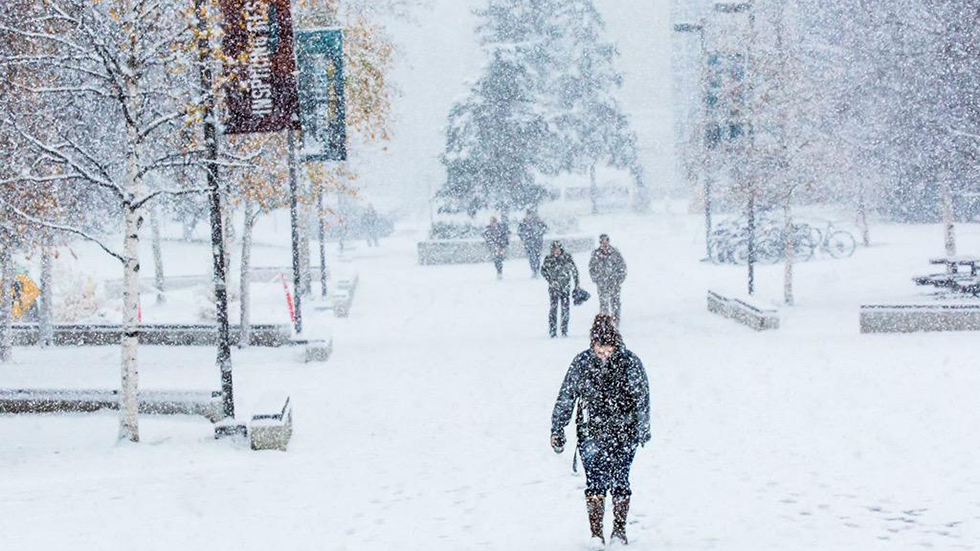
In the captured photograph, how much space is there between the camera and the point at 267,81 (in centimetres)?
1068

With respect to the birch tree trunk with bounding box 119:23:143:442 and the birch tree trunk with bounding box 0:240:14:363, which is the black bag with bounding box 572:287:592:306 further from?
the birch tree trunk with bounding box 0:240:14:363

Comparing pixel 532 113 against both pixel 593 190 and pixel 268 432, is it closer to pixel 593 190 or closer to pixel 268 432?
pixel 593 190

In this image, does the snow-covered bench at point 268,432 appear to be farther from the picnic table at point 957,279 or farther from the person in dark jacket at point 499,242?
the person in dark jacket at point 499,242

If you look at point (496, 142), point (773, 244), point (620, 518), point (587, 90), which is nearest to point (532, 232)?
point (773, 244)

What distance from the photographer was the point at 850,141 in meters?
34.1

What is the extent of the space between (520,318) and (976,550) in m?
14.7

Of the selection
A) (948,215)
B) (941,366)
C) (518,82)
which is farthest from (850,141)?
(941,366)

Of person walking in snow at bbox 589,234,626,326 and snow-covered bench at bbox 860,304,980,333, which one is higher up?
person walking in snow at bbox 589,234,626,326

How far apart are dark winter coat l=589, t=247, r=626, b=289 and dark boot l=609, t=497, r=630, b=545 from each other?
10.4 metres

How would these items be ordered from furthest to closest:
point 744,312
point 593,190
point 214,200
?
point 593,190 → point 744,312 → point 214,200

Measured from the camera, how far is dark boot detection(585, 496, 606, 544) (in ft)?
21.4

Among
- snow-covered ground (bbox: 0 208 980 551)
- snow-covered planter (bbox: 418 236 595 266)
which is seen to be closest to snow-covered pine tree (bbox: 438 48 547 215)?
snow-covered planter (bbox: 418 236 595 266)

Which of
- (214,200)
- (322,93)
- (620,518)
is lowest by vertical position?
(620,518)

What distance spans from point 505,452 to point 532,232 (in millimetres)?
18847
